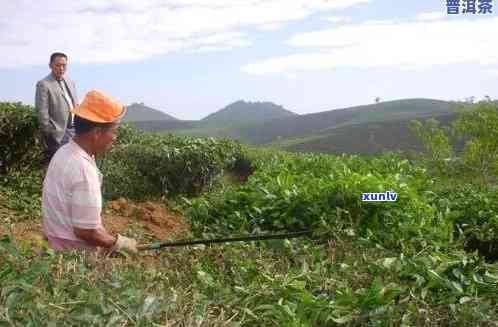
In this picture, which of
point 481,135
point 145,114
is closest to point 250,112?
point 145,114

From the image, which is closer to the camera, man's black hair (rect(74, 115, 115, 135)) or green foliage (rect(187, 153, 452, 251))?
man's black hair (rect(74, 115, 115, 135))

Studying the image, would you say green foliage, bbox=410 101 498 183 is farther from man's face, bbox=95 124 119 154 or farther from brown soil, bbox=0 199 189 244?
man's face, bbox=95 124 119 154

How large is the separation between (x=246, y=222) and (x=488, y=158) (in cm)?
951

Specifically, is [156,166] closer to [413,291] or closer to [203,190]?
[203,190]

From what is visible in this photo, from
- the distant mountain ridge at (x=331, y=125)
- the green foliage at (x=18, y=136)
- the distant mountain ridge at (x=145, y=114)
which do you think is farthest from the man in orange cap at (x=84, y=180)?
the distant mountain ridge at (x=145, y=114)

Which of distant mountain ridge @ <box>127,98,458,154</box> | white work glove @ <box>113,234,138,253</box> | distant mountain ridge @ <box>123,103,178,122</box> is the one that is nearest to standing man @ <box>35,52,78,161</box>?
white work glove @ <box>113,234,138,253</box>

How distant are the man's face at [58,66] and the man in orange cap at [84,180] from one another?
472 centimetres

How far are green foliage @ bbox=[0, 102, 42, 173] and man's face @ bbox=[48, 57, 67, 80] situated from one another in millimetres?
1371

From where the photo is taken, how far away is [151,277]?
2516mm

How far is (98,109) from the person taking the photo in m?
3.24

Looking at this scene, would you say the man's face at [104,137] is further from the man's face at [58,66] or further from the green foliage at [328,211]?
the man's face at [58,66]

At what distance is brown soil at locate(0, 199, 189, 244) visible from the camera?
7.07 m

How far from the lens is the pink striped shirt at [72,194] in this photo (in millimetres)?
3232

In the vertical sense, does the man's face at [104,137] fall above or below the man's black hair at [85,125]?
below
